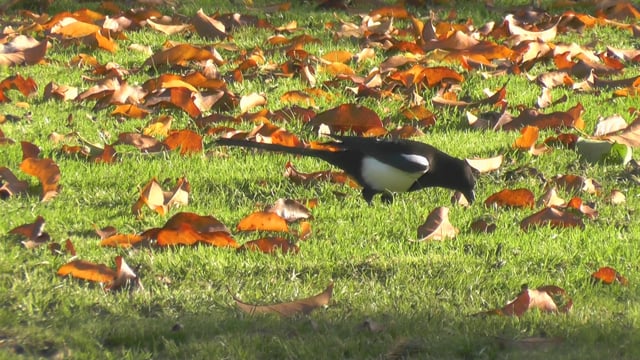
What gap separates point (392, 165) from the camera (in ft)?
18.1

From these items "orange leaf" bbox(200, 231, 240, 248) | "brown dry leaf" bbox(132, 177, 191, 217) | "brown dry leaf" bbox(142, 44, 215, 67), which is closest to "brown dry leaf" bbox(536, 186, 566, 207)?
"orange leaf" bbox(200, 231, 240, 248)

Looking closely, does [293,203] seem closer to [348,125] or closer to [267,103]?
[348,125]

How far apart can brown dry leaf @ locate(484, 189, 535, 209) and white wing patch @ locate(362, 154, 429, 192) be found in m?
0.32

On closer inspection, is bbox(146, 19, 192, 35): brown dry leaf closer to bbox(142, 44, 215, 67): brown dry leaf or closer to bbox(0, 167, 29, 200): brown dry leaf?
bbox(142, 44, 215, 67): brown dry leaf

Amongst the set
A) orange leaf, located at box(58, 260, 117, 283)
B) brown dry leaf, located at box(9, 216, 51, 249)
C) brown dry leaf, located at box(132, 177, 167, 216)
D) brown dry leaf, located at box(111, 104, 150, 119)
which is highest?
orange leaf, located at box(58, 260, 117, 283)

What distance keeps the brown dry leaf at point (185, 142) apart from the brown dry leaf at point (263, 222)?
116 centimetres

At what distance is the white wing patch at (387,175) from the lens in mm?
5492

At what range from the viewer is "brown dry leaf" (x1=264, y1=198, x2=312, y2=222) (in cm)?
527

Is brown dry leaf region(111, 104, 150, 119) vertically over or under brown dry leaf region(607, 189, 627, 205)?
under

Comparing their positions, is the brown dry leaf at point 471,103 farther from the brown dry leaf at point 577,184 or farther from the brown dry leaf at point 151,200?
the brown dry leaf at point 151,200

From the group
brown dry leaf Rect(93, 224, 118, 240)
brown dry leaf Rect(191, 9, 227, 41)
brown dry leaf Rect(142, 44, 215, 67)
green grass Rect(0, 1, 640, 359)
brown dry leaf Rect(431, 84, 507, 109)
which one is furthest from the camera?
brown dry leaf Rect(191, 9, 227, 41)

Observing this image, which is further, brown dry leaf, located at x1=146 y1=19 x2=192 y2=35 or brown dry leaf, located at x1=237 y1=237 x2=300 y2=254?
brown dry leaf, located at x1=146 y1=19 x2=192 y2=35

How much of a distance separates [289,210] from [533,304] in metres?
1.41

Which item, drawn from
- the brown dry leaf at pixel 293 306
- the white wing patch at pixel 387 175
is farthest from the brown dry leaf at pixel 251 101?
the brown dry leaf at pixel 293 306
